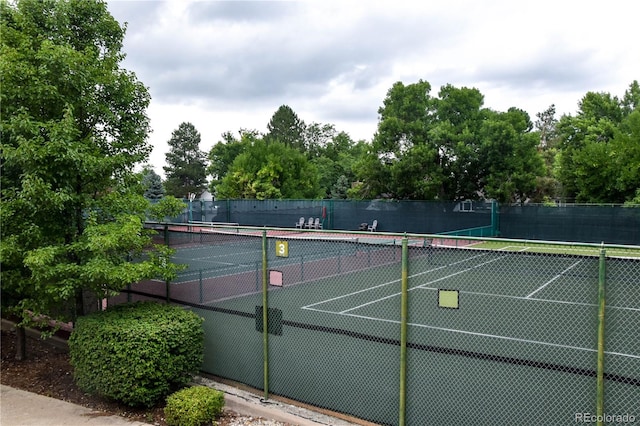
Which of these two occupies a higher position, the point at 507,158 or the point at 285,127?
the point at 285,127

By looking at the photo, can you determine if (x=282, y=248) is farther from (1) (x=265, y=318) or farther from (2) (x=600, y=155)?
(2) (x=600, y=155)

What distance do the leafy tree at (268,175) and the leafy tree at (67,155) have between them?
3954 cm

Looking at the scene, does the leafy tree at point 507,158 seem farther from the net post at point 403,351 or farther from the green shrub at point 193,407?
the green shrub at point 193,407

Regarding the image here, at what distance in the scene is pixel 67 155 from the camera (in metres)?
6.14

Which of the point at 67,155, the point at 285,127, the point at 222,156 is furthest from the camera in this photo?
the point at 285,127

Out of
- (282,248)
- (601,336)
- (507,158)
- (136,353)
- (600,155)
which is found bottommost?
(136,353)

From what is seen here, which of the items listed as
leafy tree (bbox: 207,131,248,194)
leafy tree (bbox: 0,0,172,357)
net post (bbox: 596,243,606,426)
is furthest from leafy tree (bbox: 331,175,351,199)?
net post (bbox: 596,243,606,426)

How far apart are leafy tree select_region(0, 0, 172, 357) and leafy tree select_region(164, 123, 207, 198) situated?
7847 centimetres

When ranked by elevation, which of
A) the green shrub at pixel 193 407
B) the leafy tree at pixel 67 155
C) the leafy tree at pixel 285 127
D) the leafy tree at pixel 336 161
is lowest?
the green shrub at pixel 193 407

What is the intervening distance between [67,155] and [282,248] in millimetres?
3071

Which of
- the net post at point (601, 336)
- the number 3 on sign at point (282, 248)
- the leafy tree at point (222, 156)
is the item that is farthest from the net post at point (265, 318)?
the leafy tree at point (222, 156)

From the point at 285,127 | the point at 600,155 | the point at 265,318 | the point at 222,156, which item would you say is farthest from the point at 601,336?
the point at 285,127

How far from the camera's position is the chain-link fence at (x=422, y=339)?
446cm

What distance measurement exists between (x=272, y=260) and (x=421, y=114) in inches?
1103
